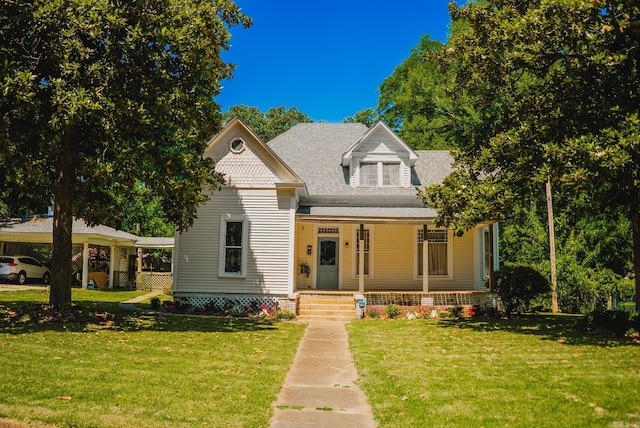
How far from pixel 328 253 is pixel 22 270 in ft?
61.3

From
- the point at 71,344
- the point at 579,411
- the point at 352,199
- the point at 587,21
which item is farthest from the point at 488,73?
the point at 71,344

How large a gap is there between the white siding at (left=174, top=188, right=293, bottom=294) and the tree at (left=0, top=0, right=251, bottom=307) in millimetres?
3633

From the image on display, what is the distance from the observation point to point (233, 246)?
61.3 ft

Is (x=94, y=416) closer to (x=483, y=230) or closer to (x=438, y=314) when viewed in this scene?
(x=438, y=314)

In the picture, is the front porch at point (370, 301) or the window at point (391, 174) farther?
the window at point (391, 174)

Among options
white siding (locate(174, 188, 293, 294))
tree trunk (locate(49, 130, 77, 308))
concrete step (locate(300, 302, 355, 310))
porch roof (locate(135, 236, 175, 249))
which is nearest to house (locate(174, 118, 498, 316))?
white siding (locate(174, 188, 293, 294))

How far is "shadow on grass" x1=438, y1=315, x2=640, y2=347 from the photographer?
12.2 m

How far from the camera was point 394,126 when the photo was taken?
41.8m

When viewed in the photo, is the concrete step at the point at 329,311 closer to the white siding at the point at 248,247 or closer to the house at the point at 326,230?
the house at the point at 326,230

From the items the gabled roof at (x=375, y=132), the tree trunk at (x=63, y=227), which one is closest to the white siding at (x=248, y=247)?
the gabled roof at (x=375, y=132)

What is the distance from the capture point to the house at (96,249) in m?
28.7

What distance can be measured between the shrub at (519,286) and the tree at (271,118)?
42.1 m

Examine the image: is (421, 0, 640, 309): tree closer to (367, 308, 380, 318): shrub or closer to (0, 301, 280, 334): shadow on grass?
(367, 308, 380, 318): shrub

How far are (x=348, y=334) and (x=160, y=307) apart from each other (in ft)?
27.5
